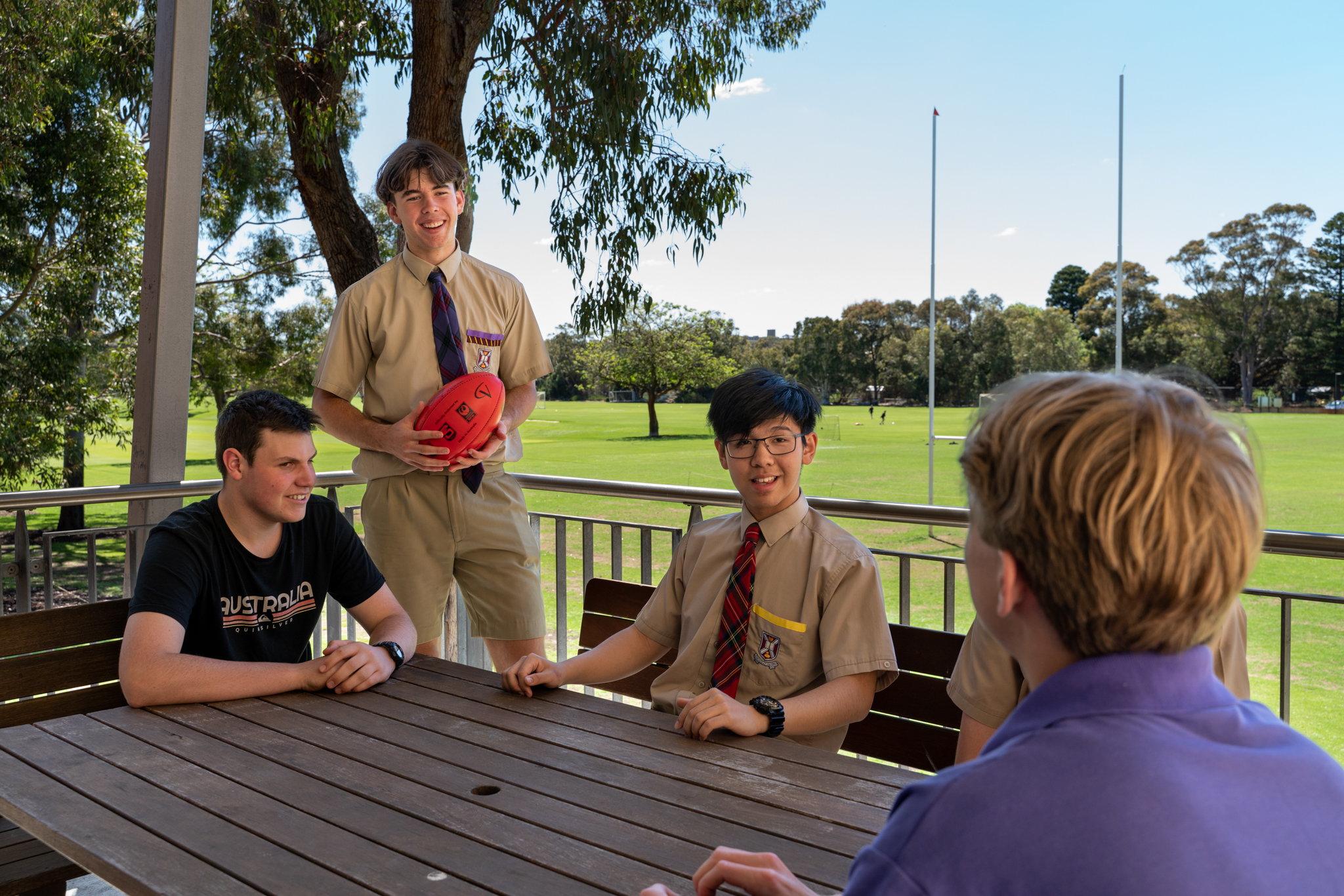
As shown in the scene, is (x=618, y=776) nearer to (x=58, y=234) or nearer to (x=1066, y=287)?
(x=58, y=234)

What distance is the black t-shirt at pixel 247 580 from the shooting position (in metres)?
1.91

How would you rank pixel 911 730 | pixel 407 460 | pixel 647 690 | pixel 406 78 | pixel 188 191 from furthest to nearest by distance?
pixel 406 78 < pixel 188 191 < pixel 407 460 < pixel 647 690 < pixel 911 730

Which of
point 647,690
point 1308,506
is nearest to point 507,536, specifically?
point 647,690

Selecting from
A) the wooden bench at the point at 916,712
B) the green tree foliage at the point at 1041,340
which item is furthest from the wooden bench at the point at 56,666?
the green tree foliage at the point at 1041,340

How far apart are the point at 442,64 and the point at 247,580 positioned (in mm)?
4356

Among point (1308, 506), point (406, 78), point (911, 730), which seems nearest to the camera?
point (911, 730)

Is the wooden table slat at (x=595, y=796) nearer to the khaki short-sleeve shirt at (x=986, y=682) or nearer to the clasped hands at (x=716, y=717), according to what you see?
the clasped hands at (x=716, y=717)

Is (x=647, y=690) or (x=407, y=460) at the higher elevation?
(x=407, y=460)

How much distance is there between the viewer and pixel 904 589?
2750 millimetres

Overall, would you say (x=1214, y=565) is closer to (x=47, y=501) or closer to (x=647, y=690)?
(x=647, y=690)

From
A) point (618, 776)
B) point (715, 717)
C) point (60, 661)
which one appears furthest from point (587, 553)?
point (618, 776)

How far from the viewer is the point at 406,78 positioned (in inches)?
287

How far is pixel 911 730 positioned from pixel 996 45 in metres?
70.4

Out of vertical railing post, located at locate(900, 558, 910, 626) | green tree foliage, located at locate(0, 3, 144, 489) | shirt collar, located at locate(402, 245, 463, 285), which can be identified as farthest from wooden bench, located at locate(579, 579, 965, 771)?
green tree foliage, located at locate(0, 3, 144, 489)
